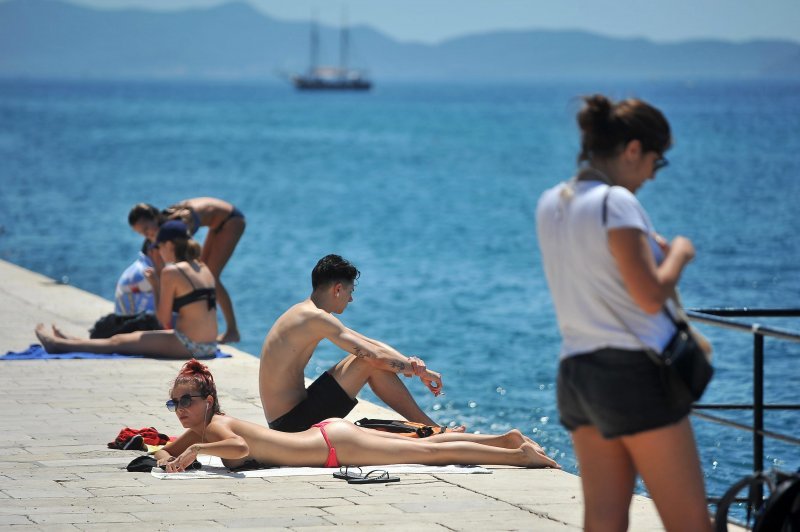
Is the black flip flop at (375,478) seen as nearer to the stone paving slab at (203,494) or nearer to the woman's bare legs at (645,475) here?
the stone paving slab at (203,494)

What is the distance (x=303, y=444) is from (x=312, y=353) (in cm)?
59

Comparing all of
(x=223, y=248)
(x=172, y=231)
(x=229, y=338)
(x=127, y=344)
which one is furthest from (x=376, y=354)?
(x=223, y=248)

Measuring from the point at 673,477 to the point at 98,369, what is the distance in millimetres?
6561

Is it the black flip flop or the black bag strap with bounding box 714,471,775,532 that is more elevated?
the black bag strap with bounding box 714,471,775,532

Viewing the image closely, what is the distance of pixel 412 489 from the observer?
621 cm

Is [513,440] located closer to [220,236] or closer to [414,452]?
[414,452]

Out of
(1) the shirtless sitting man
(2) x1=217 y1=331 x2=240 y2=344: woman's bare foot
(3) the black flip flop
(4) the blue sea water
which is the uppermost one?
(1) the shirtless sitting man

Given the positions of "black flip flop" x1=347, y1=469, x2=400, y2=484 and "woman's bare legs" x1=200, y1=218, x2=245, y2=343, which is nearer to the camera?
"black flip flop" x1=347, y1=469, x2=400, y2=484

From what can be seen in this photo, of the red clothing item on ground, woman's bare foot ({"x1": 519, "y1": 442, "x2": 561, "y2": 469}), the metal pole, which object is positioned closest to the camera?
the metal pole

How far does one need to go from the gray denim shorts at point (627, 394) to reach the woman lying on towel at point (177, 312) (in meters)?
6.44

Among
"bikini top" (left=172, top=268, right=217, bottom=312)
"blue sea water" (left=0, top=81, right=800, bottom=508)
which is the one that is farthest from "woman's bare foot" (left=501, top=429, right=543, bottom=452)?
"bikini top" (left=172, top=268, right=217, bottom=312)

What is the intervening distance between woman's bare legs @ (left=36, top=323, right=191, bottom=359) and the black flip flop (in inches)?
157

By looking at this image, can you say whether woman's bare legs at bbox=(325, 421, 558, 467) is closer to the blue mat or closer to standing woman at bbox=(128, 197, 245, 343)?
the blue mat

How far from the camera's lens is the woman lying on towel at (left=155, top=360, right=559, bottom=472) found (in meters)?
6.37
